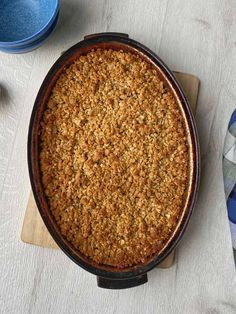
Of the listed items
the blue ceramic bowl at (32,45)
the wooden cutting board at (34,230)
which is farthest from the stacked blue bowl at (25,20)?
the wooden cutting board at (34,230)

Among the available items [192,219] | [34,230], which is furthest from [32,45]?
[192,219]

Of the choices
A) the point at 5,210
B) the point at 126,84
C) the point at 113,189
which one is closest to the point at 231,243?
the point at 113,189

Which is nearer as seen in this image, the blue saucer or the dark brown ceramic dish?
the dark brown ceramic dish

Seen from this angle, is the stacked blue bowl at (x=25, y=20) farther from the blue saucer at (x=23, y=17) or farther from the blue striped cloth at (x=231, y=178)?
the blue striped cloth at (x=231, y=178)

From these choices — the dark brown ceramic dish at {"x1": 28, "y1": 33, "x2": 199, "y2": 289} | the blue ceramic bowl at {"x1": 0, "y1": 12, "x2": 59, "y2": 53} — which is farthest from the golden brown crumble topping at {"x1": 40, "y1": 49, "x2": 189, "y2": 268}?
the blue ceramic bowl at {"x1": 0, "y1": 12, "x2": 59, "y2": 53}

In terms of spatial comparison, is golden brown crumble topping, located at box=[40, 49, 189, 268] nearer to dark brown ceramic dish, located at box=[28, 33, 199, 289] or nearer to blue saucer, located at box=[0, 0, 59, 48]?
dark brown ceramic dish, located at box=[28, 33, 199, 289]
